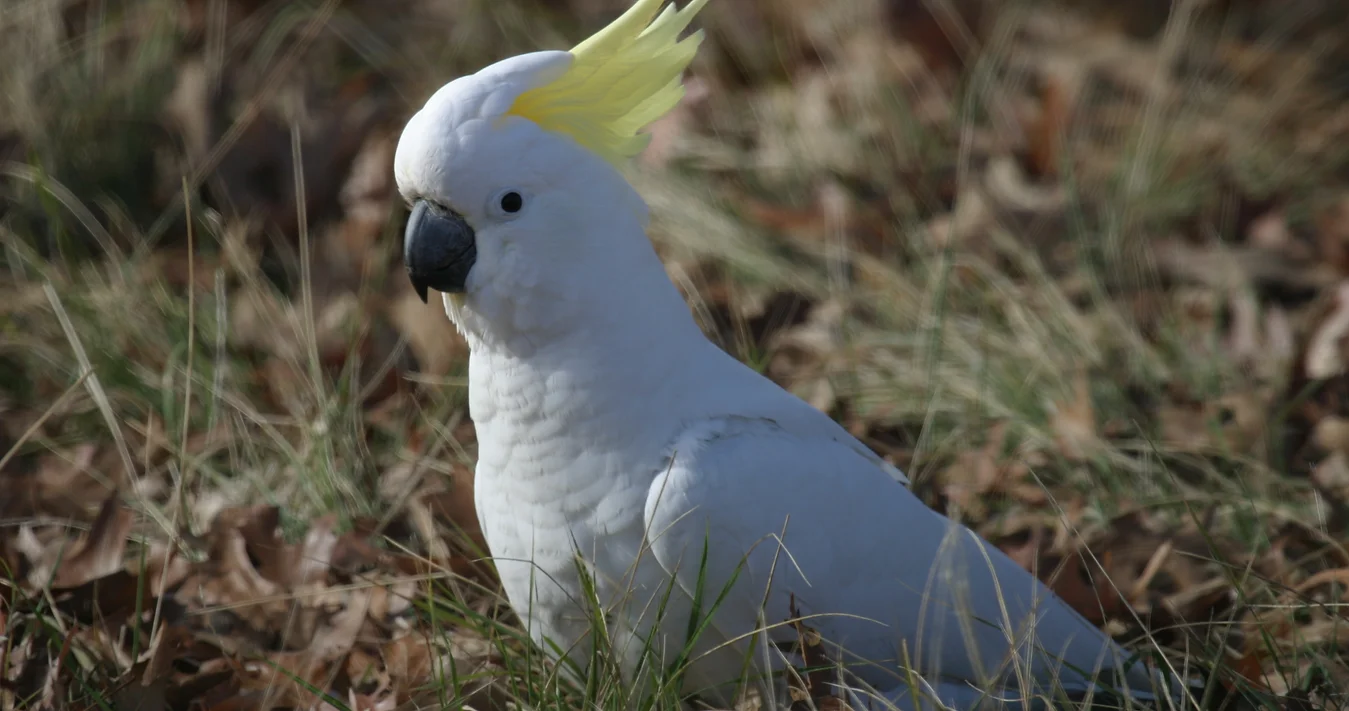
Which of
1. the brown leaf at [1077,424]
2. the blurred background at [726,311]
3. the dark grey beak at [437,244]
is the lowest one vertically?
the brown leaf at [1077,424]

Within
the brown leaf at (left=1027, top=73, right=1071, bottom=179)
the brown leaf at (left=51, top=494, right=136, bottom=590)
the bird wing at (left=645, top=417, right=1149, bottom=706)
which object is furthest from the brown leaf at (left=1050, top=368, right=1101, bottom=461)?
the brown leaf at (left=51, top=494, right=136, bottom=590)

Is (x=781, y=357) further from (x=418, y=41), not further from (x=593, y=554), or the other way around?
(x=418, y=41)

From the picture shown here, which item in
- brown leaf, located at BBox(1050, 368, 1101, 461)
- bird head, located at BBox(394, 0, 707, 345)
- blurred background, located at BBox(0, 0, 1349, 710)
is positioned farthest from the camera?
brown leaf, located at BBox(1050, 368, 1101, 461)

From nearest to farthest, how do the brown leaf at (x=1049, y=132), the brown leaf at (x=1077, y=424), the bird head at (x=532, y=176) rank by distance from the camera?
the bird head at (x=532, y=176) < the brown leaf at (x=1077, y=424) < the brown leaf at (x=1049, y=132)

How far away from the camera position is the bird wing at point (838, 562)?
1.97 meters

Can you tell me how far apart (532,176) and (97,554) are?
120 centimetres

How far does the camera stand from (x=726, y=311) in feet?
11.7

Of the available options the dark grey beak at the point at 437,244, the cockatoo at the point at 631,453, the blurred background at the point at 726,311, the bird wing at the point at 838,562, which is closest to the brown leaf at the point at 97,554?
the blurred background at the point at 726,311

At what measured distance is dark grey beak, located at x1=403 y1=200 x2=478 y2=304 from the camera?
6.51 feet

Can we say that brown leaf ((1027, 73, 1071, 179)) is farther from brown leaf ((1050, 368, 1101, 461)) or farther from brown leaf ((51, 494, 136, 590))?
brown leaf ((51, 494, 136, 590))

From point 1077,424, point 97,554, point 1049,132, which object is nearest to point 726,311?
point 1077,424

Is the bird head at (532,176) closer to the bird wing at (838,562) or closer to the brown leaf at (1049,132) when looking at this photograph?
the bird wing at (838,562)

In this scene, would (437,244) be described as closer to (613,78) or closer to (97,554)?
(613,78)

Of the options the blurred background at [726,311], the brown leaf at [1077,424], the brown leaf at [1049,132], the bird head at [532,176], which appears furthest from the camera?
the brown leaf at [1049,132]
